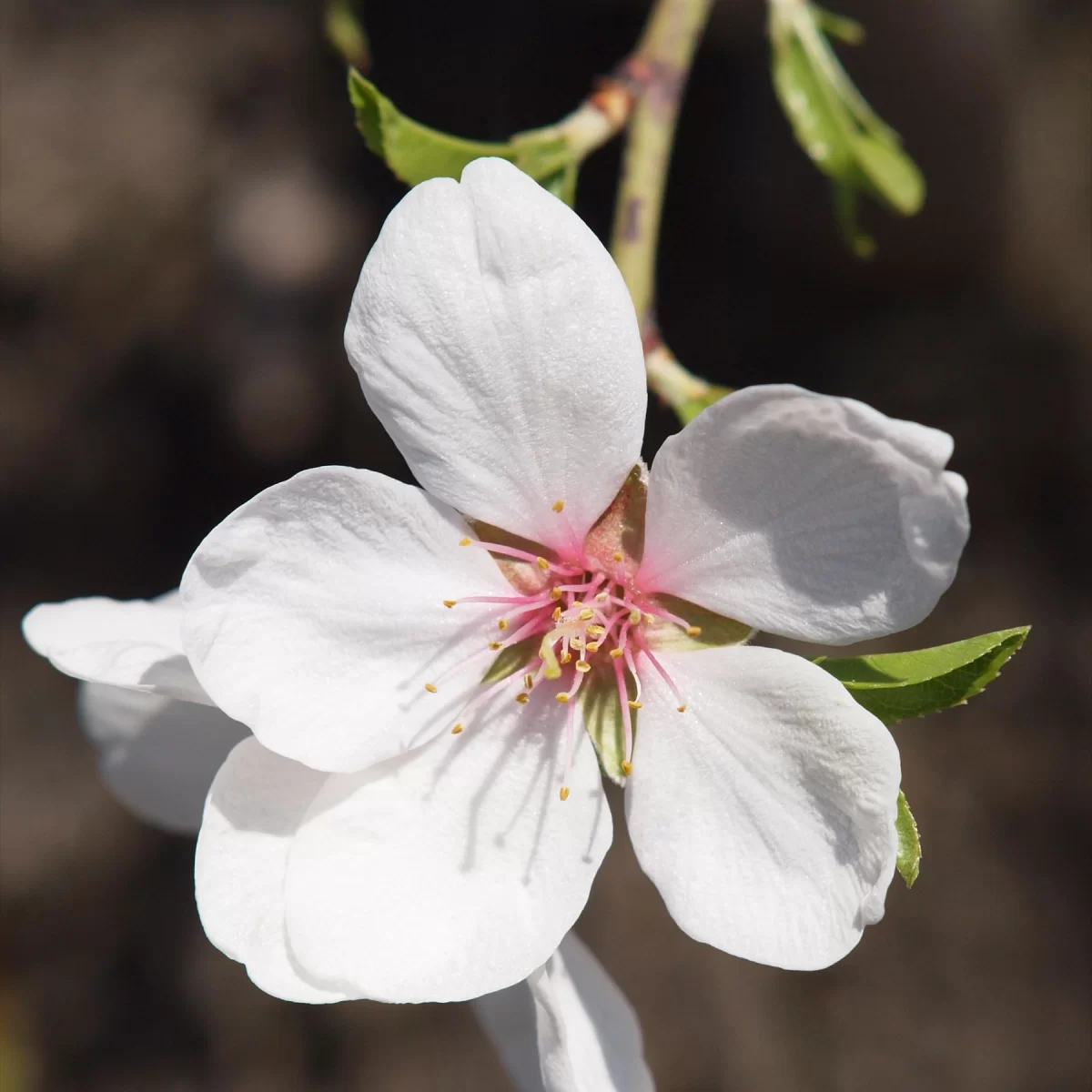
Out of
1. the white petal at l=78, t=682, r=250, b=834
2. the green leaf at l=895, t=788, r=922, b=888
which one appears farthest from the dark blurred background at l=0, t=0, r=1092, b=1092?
the green leaf at l=895, t=788, r=922, b=888

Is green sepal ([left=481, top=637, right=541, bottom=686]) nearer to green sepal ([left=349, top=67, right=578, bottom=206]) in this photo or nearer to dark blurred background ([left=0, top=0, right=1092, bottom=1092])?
green sepal ([left=349, top=67, right=578, bottom=206])

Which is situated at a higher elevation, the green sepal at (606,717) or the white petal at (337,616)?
the white petal at (337,616)

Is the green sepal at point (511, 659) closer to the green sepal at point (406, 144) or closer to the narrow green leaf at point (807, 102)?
the green sepal at point (406, 144)

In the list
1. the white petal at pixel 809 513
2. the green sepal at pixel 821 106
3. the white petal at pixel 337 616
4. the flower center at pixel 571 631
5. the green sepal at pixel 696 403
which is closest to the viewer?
the white petal at pixel 809 513

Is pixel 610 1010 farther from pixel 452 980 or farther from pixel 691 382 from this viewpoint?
pixel 691 382

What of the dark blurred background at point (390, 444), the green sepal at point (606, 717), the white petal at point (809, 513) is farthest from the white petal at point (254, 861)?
the dark blurred background at point (390, 444)

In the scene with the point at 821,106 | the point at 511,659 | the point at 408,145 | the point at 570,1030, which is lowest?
the point at 570,1030

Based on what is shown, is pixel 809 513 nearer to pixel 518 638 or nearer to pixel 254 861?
pixel 518 638

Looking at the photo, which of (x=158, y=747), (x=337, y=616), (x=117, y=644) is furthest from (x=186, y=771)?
(x=337, y=616)
